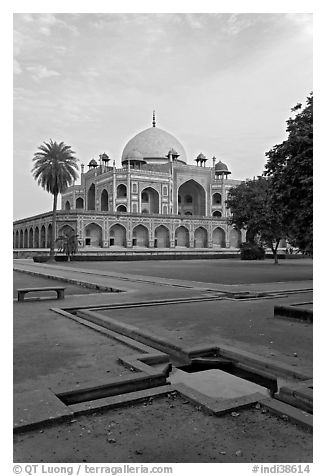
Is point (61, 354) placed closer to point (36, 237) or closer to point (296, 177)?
point (296, 177)

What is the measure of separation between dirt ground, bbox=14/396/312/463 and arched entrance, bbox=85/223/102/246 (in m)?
44.7

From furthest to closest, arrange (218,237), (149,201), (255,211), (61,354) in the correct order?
(149,201)
(218,237)
(255,211)
(61,354)

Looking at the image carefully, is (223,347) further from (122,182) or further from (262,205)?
(122,182)

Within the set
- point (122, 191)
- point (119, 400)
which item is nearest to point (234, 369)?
point (119, 400)

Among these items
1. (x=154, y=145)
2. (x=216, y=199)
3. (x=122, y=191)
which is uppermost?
(x=154, y=145)

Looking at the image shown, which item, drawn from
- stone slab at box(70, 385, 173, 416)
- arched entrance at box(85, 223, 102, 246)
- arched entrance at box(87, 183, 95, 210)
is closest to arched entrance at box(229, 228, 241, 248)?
arched entrance at box(85, 223, 102, 246)

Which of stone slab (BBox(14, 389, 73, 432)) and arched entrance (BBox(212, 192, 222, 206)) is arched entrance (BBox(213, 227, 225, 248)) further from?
stone slab (BBox(14, 389, 73, 432))

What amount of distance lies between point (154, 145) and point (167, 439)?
62793mm

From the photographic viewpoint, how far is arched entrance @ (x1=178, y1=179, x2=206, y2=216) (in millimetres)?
61500

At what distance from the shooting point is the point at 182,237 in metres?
53.9

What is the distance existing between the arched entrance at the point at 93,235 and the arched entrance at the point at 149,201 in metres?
10.8

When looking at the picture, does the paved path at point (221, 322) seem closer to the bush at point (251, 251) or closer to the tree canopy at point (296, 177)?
the tree canopy at point (296, 177)

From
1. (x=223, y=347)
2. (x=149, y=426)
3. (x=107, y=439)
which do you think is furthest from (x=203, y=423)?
(x=223, y=347)

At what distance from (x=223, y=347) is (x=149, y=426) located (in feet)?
7.59
